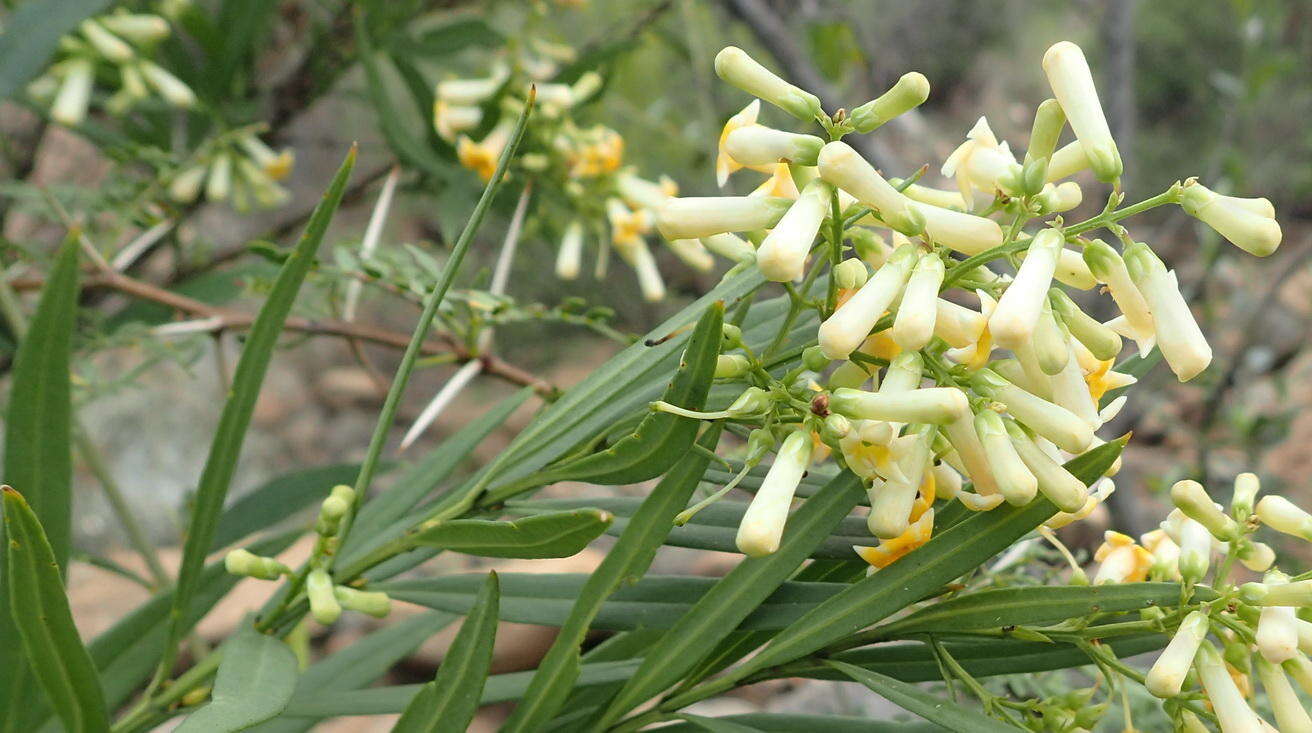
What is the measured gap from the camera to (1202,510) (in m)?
0.39

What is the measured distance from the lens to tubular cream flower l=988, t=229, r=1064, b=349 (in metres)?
A: 0.31

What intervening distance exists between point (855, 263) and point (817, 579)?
158 mm

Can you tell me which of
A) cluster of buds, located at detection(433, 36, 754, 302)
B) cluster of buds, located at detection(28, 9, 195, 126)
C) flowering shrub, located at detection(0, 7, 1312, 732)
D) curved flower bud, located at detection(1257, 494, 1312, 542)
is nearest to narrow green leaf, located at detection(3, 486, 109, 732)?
flowering shrub, located at detection(0, 7, 1312, 732)

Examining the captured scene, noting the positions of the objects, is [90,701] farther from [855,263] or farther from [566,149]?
[566,149]

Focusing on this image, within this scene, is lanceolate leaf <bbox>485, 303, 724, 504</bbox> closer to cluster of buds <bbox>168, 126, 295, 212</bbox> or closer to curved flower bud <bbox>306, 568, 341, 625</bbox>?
curved flower bud <bbox>306, 568, 341, 625</bbox>

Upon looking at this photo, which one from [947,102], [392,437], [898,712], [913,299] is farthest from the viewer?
[947,102]

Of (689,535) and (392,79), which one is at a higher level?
(689,535)

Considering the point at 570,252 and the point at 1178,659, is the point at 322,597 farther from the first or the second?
the point at 570,252

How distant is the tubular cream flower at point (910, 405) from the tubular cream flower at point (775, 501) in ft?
0.10

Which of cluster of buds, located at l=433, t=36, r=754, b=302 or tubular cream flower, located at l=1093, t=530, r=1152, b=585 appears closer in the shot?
tubular cream flower, located at l=1093, t=530, r=1152, b=585

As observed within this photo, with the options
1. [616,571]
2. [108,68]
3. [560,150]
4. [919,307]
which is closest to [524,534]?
[616,571]

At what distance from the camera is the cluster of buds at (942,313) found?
0.32 metres

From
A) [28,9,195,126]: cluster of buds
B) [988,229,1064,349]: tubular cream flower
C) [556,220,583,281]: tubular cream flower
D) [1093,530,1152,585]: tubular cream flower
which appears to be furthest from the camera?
[556,220,583,281]: tubular cream flower

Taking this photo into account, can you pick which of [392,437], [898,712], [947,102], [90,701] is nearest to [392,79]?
[392,437]
